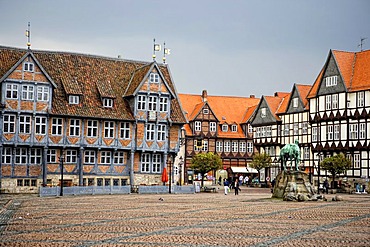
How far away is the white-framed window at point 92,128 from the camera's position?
58.9 metres

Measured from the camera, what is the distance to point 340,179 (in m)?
69.4

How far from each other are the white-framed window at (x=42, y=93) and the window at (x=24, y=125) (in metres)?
2.07

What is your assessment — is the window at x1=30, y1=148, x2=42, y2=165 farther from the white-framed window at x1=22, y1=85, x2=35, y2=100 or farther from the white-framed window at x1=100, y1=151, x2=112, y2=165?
the white-framed window at x1=100, y1=151, x2=112, y2=165

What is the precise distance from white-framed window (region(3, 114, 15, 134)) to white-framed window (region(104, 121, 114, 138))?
29.0 feet

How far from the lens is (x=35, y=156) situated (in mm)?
56406

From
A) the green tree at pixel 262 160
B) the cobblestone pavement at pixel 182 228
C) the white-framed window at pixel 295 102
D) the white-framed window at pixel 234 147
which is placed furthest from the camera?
the white-framed window at pixel 234 147

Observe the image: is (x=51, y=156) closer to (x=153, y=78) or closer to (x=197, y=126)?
(x=153, y=78)

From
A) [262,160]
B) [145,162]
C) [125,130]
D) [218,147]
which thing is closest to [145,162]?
[145,162]

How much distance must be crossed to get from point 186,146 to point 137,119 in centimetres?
3107

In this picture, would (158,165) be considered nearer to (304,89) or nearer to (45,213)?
(304,89)

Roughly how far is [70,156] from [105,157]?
3.50m

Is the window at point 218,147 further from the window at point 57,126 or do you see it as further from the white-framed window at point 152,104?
the window at point 57,126

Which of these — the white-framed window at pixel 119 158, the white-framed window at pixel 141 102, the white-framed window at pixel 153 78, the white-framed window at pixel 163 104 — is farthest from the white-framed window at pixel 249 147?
the white-framed window at pixel 119 158

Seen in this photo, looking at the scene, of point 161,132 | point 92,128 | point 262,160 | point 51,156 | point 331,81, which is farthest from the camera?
point 262,160
